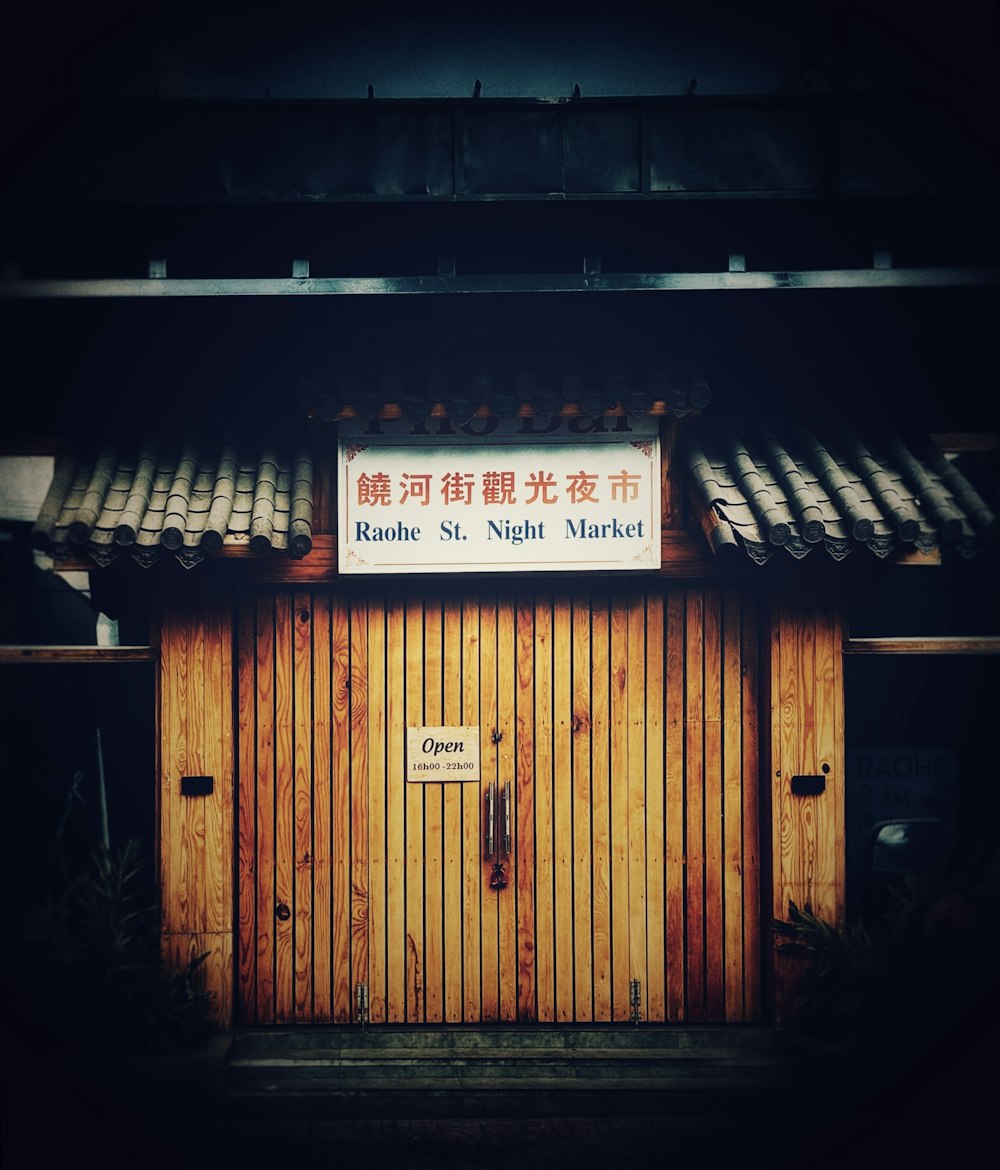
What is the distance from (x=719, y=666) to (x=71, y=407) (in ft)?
17.3

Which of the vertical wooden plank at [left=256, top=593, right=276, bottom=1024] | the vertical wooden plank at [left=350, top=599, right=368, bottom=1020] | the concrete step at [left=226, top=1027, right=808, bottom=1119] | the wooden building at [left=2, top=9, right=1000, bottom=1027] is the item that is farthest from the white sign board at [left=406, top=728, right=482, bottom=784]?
the concrete step at [left=226, top=1027, right=808, bottom=1119]

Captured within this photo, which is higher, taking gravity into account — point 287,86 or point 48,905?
point 287,86

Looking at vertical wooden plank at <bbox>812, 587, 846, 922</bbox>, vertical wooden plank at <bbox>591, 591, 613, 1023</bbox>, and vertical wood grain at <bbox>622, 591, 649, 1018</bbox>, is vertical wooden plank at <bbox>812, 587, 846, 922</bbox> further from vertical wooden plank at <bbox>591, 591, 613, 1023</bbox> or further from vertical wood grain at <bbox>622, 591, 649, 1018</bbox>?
vertical wooden plank at <bbox>591, 591, 613, 1023</bbox>

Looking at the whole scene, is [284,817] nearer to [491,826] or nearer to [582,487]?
[491,826]

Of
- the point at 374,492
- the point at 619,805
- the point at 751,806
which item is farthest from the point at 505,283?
the point at 751,806

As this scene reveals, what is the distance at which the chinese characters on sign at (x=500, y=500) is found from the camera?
688cm

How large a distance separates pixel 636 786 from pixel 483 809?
3.68 ft

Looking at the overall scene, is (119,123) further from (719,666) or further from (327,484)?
(719,666)

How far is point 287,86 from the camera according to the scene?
7.36 meters

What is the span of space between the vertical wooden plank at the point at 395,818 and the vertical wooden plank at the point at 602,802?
138 cm

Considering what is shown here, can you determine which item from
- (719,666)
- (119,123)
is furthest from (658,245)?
(119,123)

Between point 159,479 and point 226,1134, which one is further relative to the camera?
point 159,479

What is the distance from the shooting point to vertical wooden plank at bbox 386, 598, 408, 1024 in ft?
23.0

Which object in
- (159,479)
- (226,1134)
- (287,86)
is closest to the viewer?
(226,1134)
